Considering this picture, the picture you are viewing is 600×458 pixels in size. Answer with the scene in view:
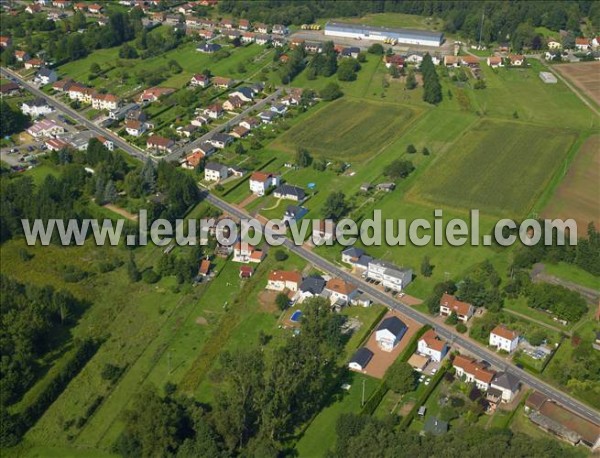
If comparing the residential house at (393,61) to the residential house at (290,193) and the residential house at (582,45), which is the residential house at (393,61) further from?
the residential house at (290,193)


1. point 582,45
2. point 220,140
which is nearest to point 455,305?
point 220,140

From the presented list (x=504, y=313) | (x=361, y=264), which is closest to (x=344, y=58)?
(x=361, y=264)

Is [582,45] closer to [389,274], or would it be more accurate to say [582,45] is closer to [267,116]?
[267,116]

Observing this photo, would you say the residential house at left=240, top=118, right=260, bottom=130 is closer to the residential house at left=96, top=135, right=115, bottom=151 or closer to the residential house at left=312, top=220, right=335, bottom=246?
the residential house at left=96, top=135, right=115, bottom=151

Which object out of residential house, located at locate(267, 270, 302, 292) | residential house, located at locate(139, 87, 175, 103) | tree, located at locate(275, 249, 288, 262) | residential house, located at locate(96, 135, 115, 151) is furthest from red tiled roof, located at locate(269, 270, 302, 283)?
residential house, located at locate(139, 87, 175, 103)

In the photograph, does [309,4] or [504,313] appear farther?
[309,4]

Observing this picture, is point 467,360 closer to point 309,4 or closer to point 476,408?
point 476,408

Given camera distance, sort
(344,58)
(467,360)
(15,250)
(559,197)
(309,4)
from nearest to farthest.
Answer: (467,360)
(15,250)
(559,197)
(344,58)
(309,4)
